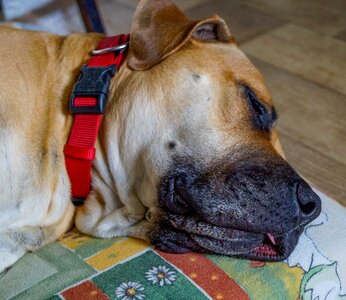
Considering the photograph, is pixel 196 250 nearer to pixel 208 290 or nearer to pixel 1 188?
pixel 208 290

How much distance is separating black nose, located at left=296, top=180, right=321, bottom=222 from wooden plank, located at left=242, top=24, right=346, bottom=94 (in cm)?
138

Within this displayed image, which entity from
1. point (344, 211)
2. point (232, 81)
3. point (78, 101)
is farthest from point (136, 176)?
point (344, 211)

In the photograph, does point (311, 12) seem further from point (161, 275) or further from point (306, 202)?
point (161, 275)

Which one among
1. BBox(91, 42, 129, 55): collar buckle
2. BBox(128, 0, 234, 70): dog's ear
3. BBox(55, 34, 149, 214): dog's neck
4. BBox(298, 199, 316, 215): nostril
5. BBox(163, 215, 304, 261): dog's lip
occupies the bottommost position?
BBox(163, 215, 304, 261): dog's lip

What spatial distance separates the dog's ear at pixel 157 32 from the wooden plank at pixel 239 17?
1.52m

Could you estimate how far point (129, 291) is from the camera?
1591mm

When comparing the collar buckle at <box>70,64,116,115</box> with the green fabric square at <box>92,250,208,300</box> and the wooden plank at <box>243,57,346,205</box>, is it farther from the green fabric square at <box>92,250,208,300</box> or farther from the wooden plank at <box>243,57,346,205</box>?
the wooden plank at <box>243,57,346,205</box>

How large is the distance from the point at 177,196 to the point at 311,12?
7.25 ft

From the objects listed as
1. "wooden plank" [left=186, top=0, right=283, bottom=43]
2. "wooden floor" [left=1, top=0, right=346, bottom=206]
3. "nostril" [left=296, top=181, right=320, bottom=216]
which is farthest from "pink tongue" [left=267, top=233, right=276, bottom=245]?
"wooden plank" [left=186, top=0, right=283, bottom=43]

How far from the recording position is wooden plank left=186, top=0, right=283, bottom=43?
3.40 m

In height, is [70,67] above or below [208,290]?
above

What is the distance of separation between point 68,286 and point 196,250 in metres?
0.35

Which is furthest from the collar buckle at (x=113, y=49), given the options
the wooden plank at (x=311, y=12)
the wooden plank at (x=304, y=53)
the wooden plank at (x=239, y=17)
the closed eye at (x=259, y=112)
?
the wooden plank at (x=311, y=12)

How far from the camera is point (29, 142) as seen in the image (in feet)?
5.56
